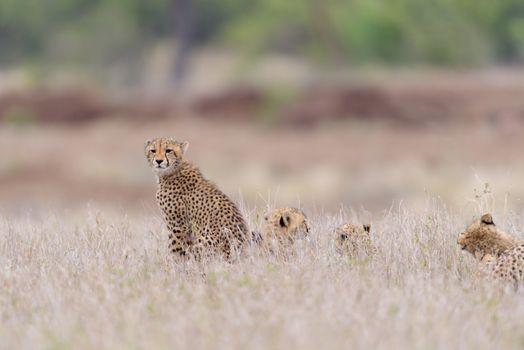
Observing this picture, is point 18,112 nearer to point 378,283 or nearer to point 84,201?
point 84,201

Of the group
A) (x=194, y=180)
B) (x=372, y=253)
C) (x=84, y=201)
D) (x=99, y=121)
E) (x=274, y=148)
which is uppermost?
(x=99, y=121)

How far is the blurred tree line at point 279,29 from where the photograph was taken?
35.9 meters

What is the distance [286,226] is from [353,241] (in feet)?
1.77

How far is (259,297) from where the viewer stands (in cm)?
639

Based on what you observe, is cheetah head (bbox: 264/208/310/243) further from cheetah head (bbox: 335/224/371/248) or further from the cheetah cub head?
the cheetah cub head

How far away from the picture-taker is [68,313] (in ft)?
20.3

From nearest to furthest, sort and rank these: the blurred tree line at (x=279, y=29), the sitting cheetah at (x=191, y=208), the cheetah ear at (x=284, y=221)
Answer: the sitting cheetah at (x=191, y=208)
the cheetah ear at (x=284, y=221)
the blurred tree line at (x=279, y=29)

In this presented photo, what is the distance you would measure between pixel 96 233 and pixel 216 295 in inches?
103

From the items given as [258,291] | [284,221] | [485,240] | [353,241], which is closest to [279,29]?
[284,221]

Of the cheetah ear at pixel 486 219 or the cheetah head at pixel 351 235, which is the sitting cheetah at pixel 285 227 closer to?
the cheetah head at pixel 351 235

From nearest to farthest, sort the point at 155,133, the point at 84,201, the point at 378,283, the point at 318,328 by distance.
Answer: the point at 318,328, the point at 378,283, the point at 84,201, the point at 155,133

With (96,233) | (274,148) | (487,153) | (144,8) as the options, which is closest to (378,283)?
(96,233)

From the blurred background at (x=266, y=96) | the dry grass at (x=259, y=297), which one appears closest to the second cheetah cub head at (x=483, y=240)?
the dry grass at (x=259, y=297)

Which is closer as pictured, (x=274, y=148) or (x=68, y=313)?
(x=68, y=313)
